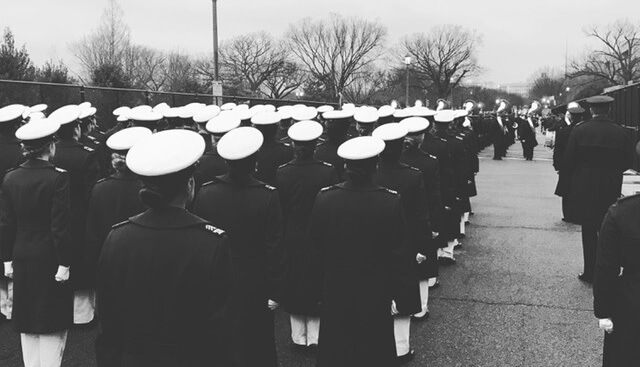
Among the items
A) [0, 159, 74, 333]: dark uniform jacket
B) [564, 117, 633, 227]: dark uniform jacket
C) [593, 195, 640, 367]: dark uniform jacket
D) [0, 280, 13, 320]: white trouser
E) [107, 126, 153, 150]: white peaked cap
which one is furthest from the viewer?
[564, 117, 633, 227]: dark uniform jacket

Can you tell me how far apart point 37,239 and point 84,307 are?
1.85m

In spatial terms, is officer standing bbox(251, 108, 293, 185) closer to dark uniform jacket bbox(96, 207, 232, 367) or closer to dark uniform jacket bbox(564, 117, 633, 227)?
dark uniform jacket bbox(564, 117, 633, 227)

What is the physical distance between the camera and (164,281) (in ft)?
8.32

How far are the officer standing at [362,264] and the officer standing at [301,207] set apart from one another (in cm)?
120

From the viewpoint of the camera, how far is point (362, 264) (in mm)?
4023

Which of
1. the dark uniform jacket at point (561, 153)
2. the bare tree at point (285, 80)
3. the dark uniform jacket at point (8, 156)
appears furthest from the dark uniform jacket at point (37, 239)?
the bare tree at point (285, 80)

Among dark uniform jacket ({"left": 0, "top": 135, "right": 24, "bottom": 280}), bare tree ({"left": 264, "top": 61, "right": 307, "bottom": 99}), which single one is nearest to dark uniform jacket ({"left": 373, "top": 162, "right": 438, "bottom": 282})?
dark uniform jacket ({"left": 0, "top": 135, "right": 24, "bottom": 280})

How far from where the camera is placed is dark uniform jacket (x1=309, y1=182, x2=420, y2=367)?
401cm

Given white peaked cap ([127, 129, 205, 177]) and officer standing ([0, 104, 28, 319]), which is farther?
officer standing ([0, 104, 28, 319])

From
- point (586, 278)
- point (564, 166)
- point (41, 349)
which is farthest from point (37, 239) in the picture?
point (564, 166)

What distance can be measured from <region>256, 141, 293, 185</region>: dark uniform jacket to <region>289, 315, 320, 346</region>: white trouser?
1691mm

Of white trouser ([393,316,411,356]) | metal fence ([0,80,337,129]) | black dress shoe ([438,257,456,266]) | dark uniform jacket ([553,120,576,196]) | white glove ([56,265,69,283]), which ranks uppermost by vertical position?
metal fence ([0,80,337,129])

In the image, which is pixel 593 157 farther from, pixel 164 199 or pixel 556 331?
pixel 164 199

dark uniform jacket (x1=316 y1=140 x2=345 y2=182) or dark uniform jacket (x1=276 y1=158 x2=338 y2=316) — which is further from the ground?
dark uniform jacket (x1=316 y1=140 x2=345 y2=182)
